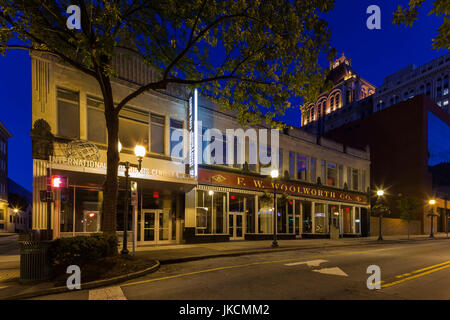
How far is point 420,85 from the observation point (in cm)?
9569

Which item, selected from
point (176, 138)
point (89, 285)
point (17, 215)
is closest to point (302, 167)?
point (176, 138)

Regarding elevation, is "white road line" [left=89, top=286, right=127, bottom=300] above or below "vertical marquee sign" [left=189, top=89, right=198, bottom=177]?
below

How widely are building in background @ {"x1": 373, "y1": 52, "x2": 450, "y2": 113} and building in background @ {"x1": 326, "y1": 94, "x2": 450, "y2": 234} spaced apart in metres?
51.5

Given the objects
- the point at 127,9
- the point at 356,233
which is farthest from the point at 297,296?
the point at 356,233

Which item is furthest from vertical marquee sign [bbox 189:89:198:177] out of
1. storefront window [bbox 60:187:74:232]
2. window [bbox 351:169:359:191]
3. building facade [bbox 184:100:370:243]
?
window [bbox 351:169:359:191]

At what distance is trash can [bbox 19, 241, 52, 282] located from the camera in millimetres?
7449

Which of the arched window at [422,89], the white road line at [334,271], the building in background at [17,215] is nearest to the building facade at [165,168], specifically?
the white road line at [334,271]

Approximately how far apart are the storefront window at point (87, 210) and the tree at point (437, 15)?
1566 centimetres

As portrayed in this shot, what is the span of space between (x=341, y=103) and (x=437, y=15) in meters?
123

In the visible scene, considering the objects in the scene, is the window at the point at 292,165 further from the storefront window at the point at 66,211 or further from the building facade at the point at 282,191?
the storefront window at the point at 66,211

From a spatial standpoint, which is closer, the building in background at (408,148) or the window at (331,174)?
the window at (331,174)

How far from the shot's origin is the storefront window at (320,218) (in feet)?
89.9

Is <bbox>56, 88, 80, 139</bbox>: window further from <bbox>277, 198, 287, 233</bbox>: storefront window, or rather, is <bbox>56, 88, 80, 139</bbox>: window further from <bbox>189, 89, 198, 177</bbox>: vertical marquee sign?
<bbox>277, 198, 287, 233</bbox>: storefront window
